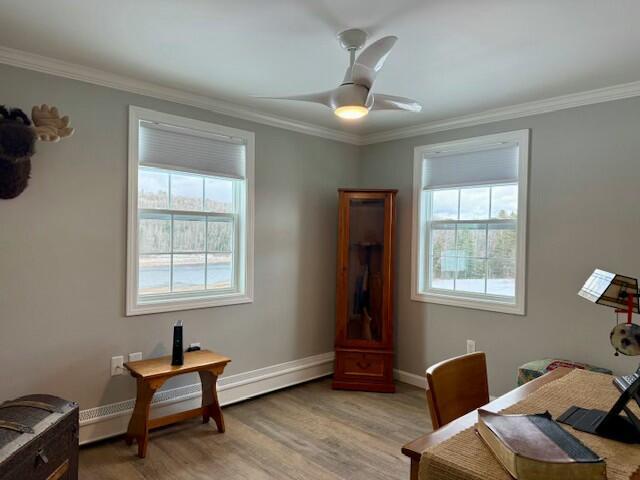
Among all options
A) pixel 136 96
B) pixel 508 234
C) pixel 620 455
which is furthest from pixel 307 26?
pixel 508 234

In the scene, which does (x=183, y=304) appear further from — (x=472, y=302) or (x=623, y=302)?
(x=623, y=302)

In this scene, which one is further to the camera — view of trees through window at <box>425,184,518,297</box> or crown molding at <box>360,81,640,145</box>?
view of trees through window at <box>425,184,518,297</box>

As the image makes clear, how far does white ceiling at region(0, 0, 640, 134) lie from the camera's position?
200 cm

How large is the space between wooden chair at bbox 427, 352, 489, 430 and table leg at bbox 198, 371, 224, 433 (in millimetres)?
1834

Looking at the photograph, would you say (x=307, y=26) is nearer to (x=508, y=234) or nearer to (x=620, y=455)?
(x=620, y=455)

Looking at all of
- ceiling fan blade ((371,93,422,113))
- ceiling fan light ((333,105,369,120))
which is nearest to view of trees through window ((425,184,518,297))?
ceiling fan blade ((371,93,422,113))

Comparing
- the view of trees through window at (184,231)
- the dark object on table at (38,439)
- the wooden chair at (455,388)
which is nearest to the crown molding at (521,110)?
A: the view of trees through window at (184,231)

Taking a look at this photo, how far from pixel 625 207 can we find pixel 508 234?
84 centimetres

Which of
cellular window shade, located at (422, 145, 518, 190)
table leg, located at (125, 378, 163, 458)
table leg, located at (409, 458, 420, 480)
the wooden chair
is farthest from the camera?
cellular window shade, located at (422, 145, 518, 190)

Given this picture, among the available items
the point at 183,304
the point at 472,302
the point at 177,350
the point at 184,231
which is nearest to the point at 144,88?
the point at 184,231

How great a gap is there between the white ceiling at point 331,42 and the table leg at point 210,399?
6.77 feet

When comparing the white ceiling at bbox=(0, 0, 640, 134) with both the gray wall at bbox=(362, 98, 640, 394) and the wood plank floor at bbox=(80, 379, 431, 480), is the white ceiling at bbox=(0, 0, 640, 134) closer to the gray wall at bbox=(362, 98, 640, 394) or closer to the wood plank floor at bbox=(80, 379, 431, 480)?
the gray wall at bbox=(362, 98, 640, 394)

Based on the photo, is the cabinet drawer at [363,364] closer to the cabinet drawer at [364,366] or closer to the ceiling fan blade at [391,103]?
the cabinet drawer at [364,366]

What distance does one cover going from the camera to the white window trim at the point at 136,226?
301 cm
